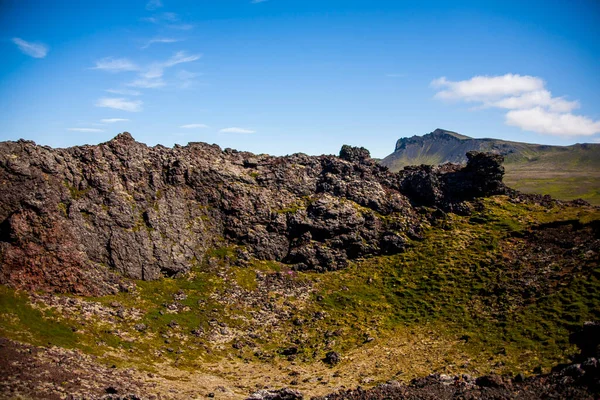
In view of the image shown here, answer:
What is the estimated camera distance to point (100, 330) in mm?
59688

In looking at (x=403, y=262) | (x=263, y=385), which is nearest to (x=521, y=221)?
(x=403, y=262)

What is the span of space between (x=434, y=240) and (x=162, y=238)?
73.5 m

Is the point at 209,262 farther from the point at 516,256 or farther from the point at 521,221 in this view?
the point at 521,221

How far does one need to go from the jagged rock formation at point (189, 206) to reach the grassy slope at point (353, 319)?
567 cm

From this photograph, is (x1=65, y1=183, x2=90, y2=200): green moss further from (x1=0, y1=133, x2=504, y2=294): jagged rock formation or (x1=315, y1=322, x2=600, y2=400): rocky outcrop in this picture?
(x1=315, y1=322, x2=600, y2=400): rocky outcrop

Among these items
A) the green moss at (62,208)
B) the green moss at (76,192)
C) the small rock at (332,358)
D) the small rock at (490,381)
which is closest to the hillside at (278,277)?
the small rock at (490,381)

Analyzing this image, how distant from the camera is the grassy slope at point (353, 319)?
56.4m

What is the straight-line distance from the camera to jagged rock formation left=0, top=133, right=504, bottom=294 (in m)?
69.6

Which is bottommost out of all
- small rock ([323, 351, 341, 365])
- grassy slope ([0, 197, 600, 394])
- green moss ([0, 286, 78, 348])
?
small rock ([323, 351, 341, 365])

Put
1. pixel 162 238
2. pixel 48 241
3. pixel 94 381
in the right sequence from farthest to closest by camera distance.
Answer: pixel 162 238 → pixel 48 241 → pixel 94 381

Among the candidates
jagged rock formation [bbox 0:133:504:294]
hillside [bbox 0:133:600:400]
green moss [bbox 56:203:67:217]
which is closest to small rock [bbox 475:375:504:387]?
hillside [bbox 0:133:600:400]

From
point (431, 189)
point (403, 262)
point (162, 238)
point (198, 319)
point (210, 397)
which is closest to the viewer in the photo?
point (210, 397)

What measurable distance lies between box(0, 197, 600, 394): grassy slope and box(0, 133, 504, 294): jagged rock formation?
5674 millimetres

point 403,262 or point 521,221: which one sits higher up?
point 521,221
